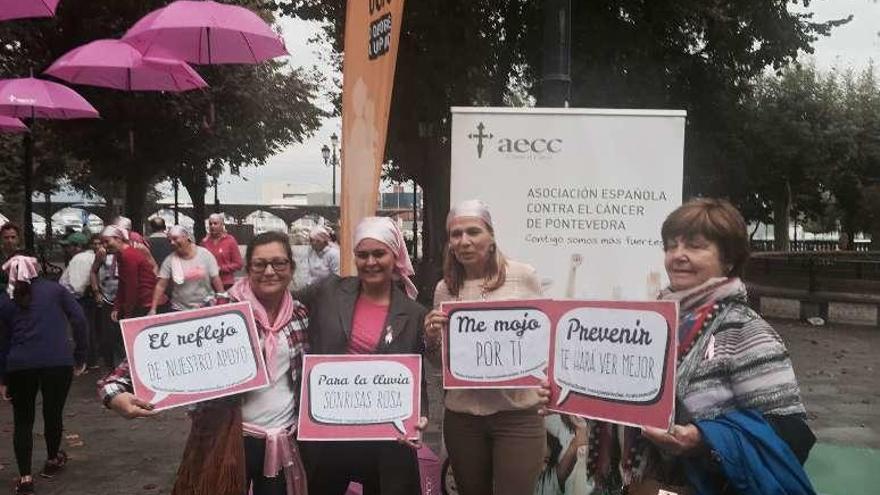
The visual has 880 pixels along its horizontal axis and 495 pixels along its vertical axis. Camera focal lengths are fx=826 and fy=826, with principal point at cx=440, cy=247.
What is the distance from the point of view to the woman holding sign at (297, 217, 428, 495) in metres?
3.45

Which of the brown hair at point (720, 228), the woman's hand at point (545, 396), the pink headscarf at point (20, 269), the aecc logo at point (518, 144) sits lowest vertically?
the woman's hand at point (545, 396)

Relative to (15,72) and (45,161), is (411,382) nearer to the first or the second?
(15,72)

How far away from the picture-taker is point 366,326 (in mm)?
3508

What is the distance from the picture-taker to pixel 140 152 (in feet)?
75.6

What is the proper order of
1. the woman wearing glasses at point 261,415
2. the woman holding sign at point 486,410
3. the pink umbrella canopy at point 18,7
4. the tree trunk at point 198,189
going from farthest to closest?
the tree trunk at point 198,189 < the pink umbrella canopy at point 18,7 < the woman holding sign at point 486,410 < the woman wearing glasses at point 261,415

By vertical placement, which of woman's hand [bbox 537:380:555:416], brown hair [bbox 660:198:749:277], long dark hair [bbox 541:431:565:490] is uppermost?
brown hair [bbox 660:198:749:277]

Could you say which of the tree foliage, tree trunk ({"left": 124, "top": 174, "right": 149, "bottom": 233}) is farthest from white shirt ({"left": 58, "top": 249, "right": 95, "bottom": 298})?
tree trunk ({"left": 124, "top": 174, "right": 149, "bottom": 233})

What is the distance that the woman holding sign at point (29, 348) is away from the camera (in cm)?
594

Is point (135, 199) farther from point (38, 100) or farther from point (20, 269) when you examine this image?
point (20, 269)

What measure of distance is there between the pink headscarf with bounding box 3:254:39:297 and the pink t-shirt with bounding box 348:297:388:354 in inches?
142

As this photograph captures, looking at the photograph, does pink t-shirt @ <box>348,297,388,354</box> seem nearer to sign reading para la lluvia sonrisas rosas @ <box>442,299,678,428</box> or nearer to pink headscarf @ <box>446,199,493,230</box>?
sign reading para la lluvia sonrisas rosas @ <box>442,299,678,428</box>

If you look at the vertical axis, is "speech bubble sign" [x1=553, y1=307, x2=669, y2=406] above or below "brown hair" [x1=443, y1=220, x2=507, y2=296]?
below

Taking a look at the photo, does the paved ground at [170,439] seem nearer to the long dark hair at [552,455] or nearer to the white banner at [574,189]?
the long dark hair at [552,455]

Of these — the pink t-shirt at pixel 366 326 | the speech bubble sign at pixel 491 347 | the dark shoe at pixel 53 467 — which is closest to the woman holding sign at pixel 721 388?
the speech bubble sign at pixel 491 347
